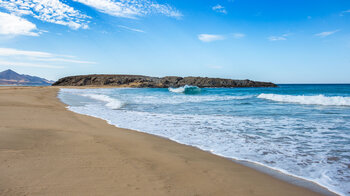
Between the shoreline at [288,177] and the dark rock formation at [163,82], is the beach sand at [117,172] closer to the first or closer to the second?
the shoreline at [288,177]

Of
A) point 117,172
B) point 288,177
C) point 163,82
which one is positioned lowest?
point 288,177

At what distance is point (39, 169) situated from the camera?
307 cm

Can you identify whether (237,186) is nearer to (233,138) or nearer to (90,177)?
(90,177)

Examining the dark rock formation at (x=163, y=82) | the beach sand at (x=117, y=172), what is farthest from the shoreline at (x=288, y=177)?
the dark rock formation at (x=163, y=82)

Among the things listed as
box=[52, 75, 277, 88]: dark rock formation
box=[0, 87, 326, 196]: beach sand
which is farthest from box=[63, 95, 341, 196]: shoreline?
box=[52, 75, 277, 88]: dark rock formation

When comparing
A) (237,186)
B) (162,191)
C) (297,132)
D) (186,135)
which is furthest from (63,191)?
(297,132)

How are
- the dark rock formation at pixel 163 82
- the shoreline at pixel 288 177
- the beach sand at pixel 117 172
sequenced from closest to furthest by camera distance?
the beach sand at pixel 117 172 → the shoreline at pixel 288 177 → the dark rock formation at pixel 163 82

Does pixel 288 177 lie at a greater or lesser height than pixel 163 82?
lesser

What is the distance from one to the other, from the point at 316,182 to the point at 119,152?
11.2ft

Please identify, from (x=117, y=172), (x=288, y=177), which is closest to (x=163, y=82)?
(x=288, y=177)

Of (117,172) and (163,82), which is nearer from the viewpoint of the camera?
(117,172)

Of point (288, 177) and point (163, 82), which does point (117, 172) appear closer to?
point (288, 177)

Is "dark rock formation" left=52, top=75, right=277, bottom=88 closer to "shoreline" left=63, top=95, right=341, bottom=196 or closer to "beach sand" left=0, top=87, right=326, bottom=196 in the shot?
"beach sand" left=0, top=87, right=326, bottom=196

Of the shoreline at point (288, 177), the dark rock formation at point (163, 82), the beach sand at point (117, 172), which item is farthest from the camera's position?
the dark rock formation at point (163, 82)
